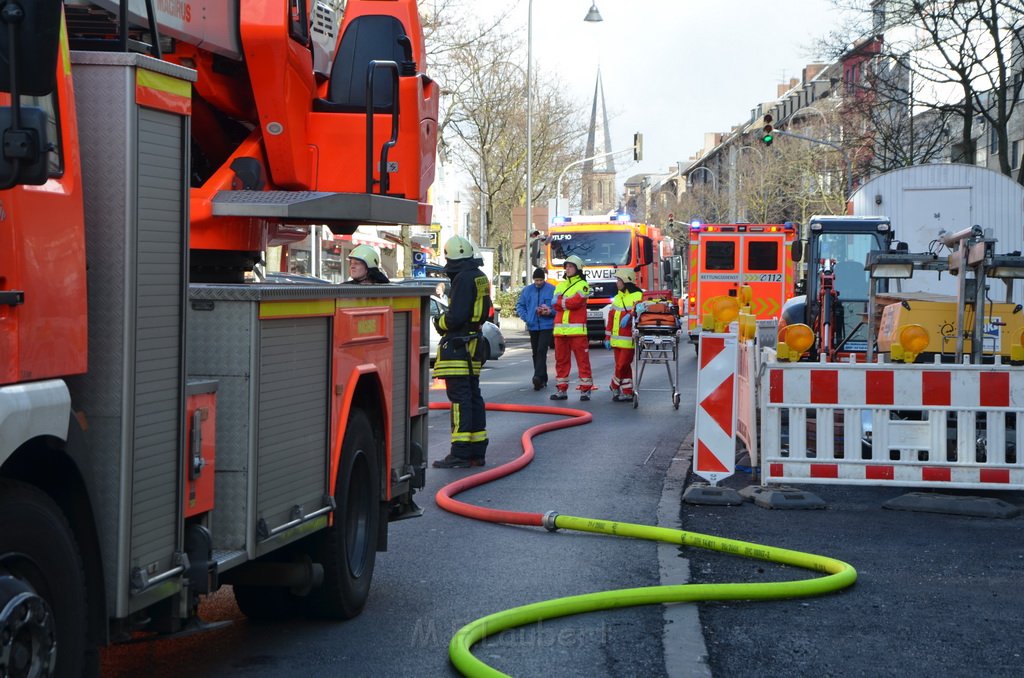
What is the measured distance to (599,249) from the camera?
36156 mm

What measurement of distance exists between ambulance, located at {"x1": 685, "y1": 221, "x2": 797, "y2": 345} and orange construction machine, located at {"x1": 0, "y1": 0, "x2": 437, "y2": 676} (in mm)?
23104

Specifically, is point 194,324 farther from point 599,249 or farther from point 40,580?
point 599,249

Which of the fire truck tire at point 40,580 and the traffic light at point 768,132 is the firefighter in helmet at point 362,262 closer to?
the fire truck tire at point 40,580

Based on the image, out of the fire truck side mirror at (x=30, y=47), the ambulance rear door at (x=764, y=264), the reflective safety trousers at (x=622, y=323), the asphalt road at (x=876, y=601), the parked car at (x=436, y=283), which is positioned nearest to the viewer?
the fire truck side mirror at (x=30, y=47)

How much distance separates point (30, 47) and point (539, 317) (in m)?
17.4

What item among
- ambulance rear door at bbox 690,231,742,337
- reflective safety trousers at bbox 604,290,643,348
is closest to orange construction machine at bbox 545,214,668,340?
ambulance rear door at bbox 690,231,742,337

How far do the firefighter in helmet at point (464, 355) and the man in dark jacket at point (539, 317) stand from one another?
27.5 ft

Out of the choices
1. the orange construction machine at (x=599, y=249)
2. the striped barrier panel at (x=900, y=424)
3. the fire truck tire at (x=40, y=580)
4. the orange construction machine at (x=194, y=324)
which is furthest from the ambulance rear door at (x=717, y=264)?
the fire truck tire at (x=40, y=580)

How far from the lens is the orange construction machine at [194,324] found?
3646mm

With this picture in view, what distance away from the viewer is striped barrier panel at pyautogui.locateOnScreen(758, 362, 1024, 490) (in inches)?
391

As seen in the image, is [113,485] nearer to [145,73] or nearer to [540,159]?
[145,73]

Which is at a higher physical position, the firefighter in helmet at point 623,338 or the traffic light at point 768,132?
the traffic light at point 768,132

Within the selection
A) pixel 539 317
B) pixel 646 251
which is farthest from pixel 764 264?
pixel 539 317

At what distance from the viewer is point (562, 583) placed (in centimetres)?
718
